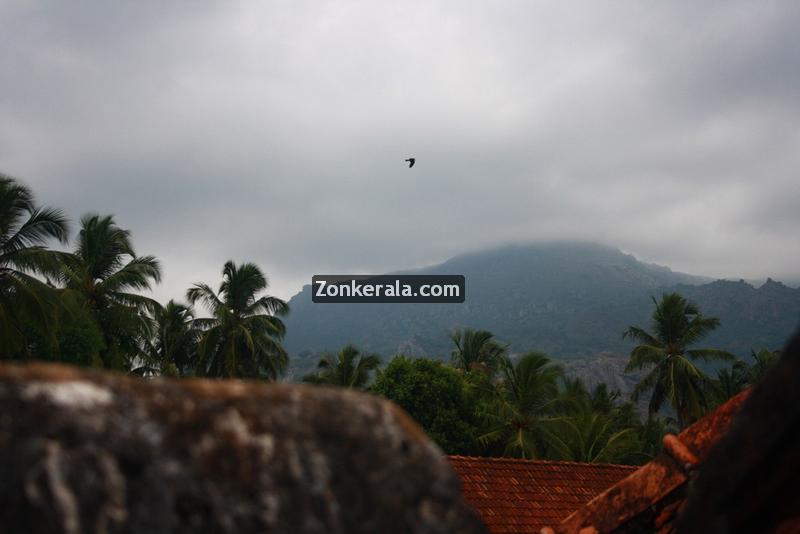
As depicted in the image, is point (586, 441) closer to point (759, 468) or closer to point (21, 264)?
point (21, 264)

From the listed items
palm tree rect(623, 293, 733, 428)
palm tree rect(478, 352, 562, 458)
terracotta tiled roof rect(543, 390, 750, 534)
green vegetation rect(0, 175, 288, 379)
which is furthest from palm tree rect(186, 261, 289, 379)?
Result: terracotta tiled roof rect(543, 390, 750, 534)

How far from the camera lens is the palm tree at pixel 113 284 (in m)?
26.1

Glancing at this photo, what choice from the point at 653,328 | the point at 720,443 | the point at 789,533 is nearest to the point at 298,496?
the point at 720,443

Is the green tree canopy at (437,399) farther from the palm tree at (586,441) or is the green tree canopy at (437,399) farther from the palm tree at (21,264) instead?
the palm tree at (21,264)

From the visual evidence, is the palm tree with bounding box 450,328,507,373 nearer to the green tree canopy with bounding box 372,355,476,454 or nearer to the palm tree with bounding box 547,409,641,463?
the green tree canopy with bounding box 372,355,476,454

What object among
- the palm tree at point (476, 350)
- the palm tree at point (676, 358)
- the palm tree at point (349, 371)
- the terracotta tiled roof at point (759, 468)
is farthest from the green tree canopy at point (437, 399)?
the terracotta tiled roof at point (759, 468)

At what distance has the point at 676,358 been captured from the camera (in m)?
33.6

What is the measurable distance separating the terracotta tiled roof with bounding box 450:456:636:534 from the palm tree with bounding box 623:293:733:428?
1964 cm

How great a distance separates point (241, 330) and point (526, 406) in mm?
13434

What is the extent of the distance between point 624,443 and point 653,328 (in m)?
11.9

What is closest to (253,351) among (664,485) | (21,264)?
(21,264)

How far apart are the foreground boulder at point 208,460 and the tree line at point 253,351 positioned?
59.0ft

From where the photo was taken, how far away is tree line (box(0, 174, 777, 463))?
1900 cm

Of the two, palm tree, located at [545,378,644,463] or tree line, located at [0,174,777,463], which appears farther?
palm tree, located at [545,378,644,463]
